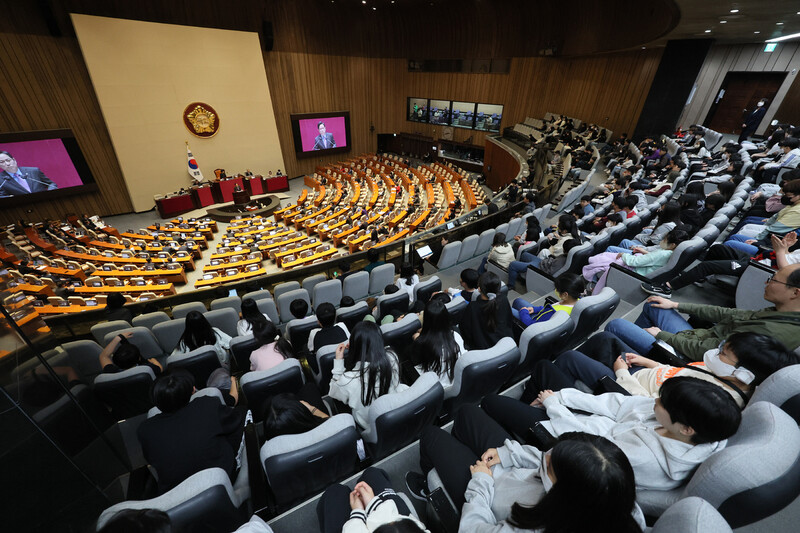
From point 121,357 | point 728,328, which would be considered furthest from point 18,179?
point 728,328

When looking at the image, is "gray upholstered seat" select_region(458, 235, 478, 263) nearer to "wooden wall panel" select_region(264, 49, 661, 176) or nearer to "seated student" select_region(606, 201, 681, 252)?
"seated student" select_region(606, 201, 681, 252)

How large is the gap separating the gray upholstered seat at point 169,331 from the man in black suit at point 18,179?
11.3 metres

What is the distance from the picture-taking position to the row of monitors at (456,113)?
55.8 feet

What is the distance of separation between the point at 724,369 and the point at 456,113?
18.6 metres

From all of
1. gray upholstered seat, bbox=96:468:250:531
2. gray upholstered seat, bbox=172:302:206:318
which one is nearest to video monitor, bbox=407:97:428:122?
gray upholstered seat, bbox=172:302:206:318

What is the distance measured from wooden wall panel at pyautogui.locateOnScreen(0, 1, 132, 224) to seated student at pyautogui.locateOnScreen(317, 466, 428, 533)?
49.0 ft

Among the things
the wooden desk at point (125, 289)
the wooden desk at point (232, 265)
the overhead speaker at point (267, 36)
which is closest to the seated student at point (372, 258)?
the wooden desk at point (232, 265)

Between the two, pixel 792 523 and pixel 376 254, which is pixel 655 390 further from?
pixel 376 254

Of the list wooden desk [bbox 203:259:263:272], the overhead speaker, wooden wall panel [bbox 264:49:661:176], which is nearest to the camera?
wooden desk [bbox 203:259:263:272]

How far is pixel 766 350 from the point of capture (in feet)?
5.27

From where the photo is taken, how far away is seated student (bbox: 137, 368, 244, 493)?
1679 millimetres

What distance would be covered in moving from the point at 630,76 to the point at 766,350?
14809mm

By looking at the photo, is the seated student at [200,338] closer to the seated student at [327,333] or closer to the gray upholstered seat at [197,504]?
the seated student at [327,333]

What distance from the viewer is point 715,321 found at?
8.14ft
